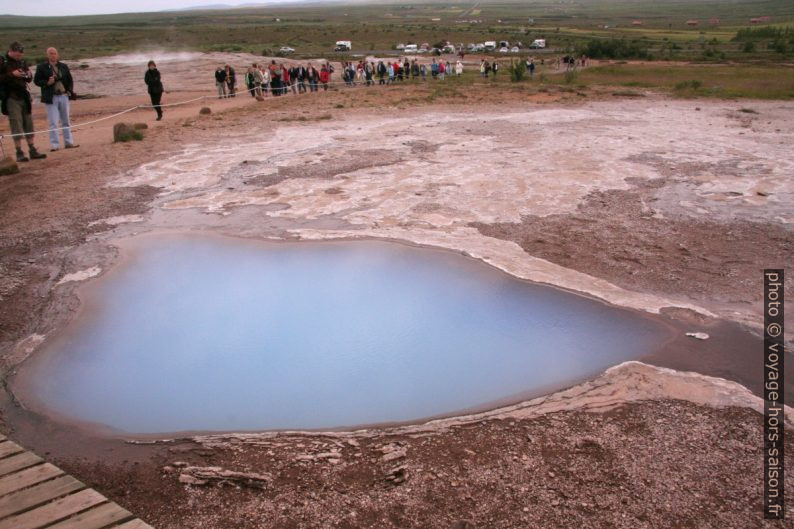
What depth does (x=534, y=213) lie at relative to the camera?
7.34 m

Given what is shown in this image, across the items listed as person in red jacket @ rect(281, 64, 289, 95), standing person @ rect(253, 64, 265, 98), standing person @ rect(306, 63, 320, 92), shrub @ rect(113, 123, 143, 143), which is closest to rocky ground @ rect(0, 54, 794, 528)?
shrub @ rect(113, 123, 143, 143)

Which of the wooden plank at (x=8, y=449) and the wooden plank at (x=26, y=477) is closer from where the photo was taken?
the wooden plank at (x=26, y=477)

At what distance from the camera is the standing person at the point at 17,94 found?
29.7ft

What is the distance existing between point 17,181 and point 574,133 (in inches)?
364

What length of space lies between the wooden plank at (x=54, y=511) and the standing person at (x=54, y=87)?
8515mm

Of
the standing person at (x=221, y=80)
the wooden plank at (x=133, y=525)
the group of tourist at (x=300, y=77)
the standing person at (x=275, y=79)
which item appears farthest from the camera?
the standing person at (x=275, y=79)

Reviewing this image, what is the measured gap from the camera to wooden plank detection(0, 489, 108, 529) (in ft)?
8.16

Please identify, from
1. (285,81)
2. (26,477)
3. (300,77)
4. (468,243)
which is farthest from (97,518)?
(300,77)

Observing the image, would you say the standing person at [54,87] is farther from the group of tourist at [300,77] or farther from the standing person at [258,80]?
the standing person at [258,80]

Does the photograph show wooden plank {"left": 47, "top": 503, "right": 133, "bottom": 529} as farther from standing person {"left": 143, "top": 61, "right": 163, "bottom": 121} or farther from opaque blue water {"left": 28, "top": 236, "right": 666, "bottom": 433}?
standing person {"left": 143, "top": 61, "right": 163, "bottom": 121}

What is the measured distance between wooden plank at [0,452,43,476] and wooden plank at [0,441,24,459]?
44 millimetres

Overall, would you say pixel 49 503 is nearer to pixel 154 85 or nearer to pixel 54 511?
pixel 54 511

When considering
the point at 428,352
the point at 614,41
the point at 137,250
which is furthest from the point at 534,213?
the point at 614,41

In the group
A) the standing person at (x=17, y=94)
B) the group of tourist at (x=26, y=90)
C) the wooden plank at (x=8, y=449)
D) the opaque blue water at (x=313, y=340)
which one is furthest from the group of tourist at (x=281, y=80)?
the wooden plank at (x=8, y=449)
